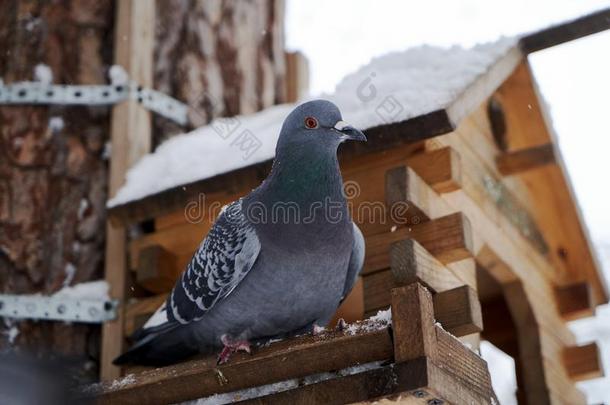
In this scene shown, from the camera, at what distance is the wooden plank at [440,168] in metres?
3.47

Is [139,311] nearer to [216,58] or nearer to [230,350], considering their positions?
[230,350]

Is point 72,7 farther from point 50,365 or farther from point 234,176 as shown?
point 50,365

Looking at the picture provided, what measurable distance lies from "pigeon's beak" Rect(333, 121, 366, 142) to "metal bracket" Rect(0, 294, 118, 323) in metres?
1.39

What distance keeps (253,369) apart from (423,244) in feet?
3.26

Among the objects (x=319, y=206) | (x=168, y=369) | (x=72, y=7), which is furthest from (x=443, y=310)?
(x=72, y=7)

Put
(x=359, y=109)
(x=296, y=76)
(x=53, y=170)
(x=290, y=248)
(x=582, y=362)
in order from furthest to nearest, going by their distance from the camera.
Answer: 1. (x=296, y=76)
2. (x=582, y=362)
3. (x=53, y=170)
4. (x=359, y=109)
5. (x=290, y=248)

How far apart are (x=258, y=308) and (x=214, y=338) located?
0.76 ft

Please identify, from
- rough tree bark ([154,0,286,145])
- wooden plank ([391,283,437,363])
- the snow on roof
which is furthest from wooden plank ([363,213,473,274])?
rough tree bark ([154,0,286,145])

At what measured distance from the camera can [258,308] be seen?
3082mm

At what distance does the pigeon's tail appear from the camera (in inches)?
134

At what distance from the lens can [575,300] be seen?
4898mm

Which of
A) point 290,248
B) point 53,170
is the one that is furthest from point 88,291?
point 290,248

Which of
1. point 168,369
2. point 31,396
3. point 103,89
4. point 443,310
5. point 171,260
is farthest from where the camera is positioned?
point 103,89

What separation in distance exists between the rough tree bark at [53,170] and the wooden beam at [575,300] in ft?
7.49
